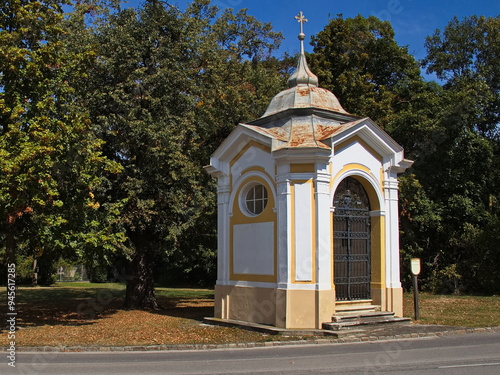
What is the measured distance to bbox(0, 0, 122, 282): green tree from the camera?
479 inches

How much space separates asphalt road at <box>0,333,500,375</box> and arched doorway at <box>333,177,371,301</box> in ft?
10.1

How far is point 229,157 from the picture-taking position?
50.4 ft

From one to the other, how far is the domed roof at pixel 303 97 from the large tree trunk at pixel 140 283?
7.05 m

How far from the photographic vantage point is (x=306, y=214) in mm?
13203

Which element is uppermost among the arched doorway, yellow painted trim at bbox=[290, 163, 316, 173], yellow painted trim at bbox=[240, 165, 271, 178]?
yellow painted trim at bbox=[240, 165, 271, 178]

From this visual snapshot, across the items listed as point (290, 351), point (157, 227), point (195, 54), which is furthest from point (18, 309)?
point (290, 351)

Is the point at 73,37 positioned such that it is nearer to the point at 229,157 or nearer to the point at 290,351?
the point at 229,157

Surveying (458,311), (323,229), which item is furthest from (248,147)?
(458,311)

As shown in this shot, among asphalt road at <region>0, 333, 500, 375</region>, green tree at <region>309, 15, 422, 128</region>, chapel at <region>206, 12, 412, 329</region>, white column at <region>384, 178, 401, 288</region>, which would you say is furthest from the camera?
green tree at <region>309, 15, 422, 128</region>

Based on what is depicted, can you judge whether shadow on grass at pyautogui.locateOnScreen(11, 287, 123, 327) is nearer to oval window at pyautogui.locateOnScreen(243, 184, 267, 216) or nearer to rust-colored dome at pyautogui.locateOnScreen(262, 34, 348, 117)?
oval window at pyautogui.locateOnScreen(243, 184, 267, 216)

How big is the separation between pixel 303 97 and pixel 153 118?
18.0ft

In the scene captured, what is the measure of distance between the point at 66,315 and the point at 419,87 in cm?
2128

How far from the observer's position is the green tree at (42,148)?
12.2 m

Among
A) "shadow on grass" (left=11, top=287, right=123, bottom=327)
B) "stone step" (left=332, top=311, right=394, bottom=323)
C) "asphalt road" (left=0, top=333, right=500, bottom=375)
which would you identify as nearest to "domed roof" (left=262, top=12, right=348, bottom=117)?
"stone step" (left=332, top=311, right=394, bottom=323)
